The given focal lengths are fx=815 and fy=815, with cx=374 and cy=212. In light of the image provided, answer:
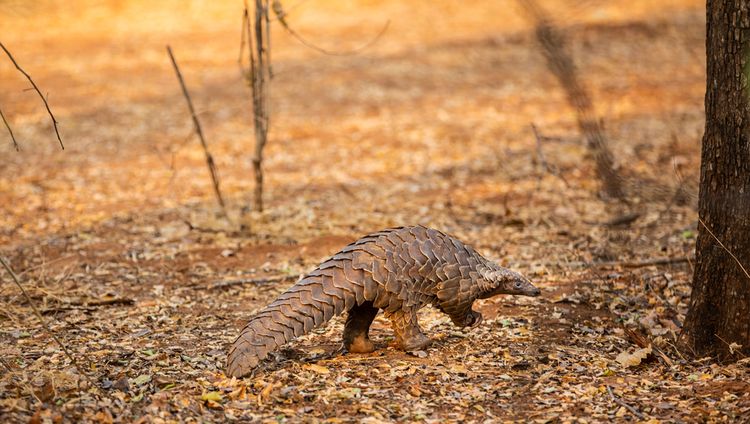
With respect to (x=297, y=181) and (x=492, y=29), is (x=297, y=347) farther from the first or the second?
(x=492, y=29)

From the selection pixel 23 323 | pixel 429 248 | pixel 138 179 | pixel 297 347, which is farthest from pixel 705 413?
pixel 138 179

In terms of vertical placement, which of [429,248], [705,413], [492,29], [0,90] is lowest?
[705,413]

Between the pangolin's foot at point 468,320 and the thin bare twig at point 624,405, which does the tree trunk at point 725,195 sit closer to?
the thin bare twig at point 624,405

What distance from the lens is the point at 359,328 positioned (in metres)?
4.29

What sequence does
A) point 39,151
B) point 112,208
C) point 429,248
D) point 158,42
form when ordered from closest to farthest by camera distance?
point 429,248
point 112,208
point 39,151
point 158,42

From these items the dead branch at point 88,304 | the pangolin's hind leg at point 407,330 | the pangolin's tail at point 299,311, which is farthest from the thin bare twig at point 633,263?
the dead branch at point 88,304

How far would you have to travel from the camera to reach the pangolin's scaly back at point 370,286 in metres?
3.89

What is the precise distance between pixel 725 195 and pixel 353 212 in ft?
12.7

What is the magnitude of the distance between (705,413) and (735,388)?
314 millimetres

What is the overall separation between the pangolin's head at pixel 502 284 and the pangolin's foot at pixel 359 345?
2.23 feet

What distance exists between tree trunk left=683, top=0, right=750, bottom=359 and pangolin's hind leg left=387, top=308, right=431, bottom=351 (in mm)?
1509

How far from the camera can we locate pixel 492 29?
52.1 ft

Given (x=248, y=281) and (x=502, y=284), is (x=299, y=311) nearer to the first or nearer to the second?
(x=502, y=284)

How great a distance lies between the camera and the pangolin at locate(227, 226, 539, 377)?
3904mm
